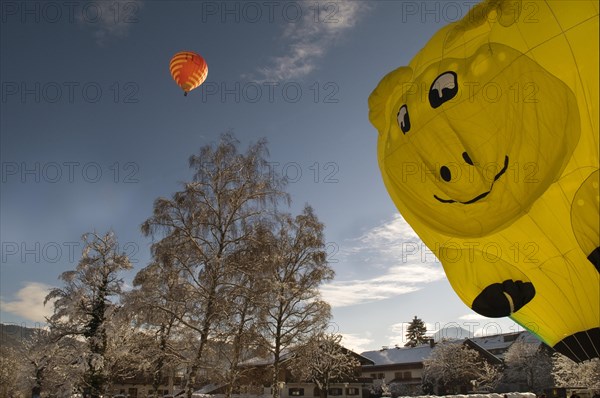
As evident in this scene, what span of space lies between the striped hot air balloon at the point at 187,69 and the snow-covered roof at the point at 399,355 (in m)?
45.1

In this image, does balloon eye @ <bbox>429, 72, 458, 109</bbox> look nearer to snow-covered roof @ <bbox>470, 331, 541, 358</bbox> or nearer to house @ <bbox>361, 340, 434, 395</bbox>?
house @ <bbox>361, 340, 434, 395</bbox>

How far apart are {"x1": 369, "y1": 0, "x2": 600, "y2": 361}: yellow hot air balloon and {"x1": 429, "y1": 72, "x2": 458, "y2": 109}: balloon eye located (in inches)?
0.8

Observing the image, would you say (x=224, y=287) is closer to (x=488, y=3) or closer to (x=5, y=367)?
(x=488, y=3)

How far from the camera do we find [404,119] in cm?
878

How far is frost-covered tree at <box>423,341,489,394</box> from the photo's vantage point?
44.2m

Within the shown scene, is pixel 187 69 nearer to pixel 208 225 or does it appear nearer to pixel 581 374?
pixel 208 225

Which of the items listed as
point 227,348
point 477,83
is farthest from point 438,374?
point 477,83

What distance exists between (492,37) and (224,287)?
12.0 meters

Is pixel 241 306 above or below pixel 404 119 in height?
below

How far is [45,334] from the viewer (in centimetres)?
2072

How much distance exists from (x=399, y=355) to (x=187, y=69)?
160 ft

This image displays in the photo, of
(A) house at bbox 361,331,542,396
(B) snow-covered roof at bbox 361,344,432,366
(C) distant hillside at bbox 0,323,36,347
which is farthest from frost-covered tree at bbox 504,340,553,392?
(C) distant hillside at bbox 0,323,36,347

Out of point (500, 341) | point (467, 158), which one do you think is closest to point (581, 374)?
point (500, 341)

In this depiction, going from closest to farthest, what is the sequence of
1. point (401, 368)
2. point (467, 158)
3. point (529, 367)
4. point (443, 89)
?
point (467, 158) → point (443, 89) → point (529, 367) → point (401, 368)
